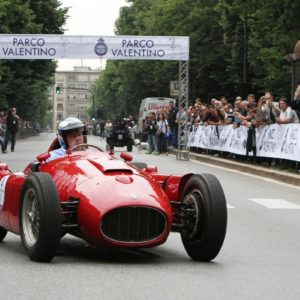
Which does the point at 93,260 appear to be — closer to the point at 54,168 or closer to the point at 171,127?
the point at 54,168

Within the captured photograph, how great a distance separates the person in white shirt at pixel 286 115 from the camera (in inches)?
783

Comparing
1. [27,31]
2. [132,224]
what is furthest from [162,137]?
[132,224]

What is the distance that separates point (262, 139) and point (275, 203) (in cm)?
740

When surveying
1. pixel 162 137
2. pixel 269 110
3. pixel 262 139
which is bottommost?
pixel 162 137

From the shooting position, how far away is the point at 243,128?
23.7 m

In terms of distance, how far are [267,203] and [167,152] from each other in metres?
20.3

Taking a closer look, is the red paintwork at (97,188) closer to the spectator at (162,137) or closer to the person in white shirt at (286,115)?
the person in white shirt at (286,115)

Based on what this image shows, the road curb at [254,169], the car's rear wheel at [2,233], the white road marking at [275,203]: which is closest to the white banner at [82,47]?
the road curb at [254,169]

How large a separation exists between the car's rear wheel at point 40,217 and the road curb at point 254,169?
1127cm

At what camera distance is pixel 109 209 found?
708cm

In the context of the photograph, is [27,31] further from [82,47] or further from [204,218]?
[204,218]

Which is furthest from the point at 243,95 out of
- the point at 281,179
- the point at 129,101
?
the point at 129,101

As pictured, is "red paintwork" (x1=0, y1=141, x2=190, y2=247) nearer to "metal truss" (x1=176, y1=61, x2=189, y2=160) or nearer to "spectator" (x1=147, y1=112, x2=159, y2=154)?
"metal truss" (x1=176, y1=61, x2=189, y2=160)

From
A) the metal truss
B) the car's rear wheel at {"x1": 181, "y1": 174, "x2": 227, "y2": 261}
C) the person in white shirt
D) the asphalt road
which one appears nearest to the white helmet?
the asphalt road
